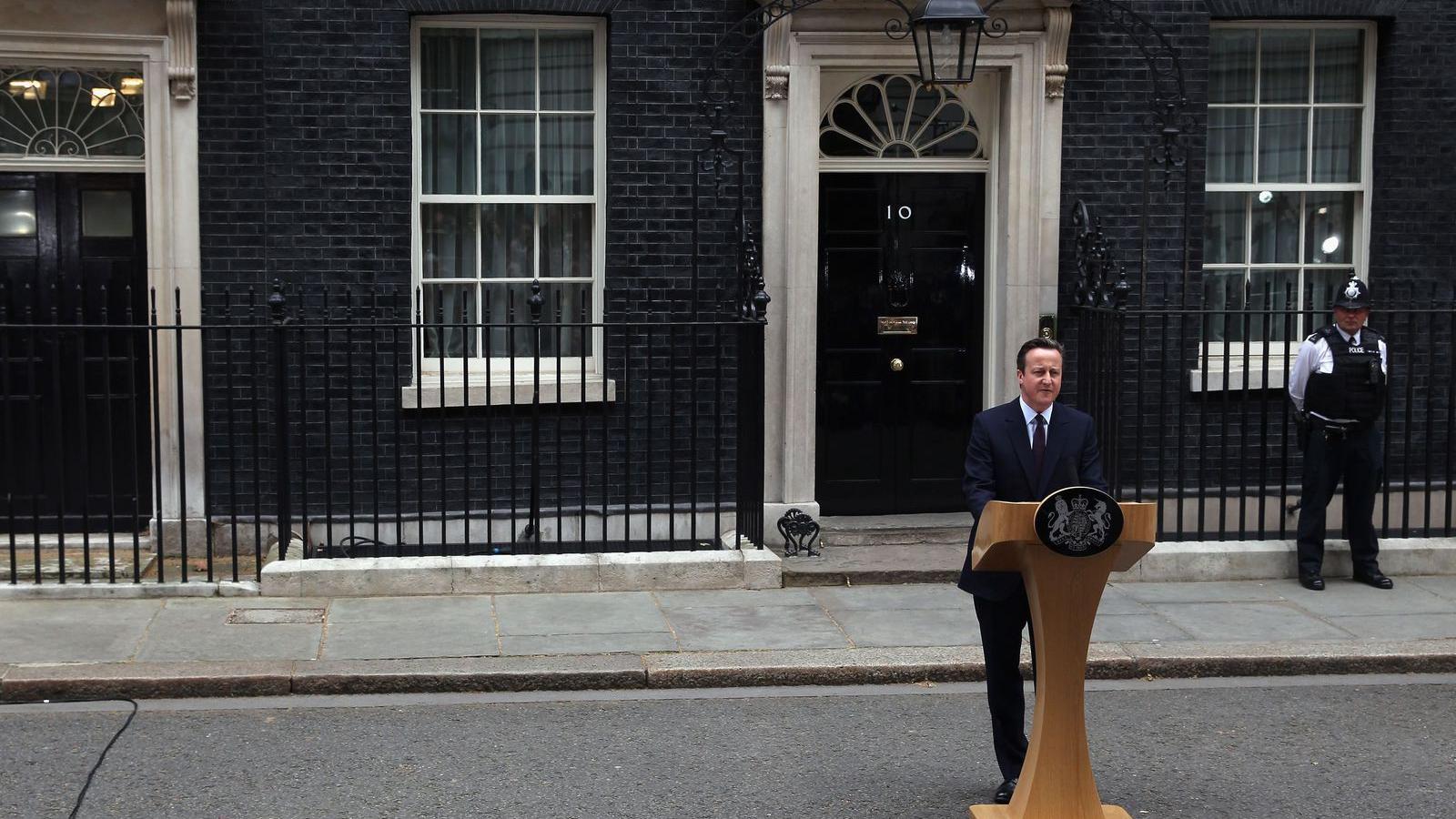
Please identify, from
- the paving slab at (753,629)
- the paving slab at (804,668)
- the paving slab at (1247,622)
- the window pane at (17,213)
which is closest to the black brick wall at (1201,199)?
the paving slab at (1247,622)

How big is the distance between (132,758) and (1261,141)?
840 cm

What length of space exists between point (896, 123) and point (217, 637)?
218 inches

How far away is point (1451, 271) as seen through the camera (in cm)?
1100

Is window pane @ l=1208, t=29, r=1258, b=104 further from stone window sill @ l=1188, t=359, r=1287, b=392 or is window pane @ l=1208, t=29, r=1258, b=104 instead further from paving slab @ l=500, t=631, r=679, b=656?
paving slab @ l=500, t=631, r=679, b=656

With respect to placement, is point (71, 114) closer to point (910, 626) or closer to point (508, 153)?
point (508, 153)

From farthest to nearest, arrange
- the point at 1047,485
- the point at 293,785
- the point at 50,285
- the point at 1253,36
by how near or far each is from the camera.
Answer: the point at 1253,36
the point at 50,285
the point at 293,785
the point at 1047,485

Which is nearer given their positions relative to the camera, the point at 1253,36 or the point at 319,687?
the point at 319,687

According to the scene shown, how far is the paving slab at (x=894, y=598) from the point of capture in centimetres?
892

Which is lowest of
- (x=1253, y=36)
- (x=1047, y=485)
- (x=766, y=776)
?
(x=766, y=776)

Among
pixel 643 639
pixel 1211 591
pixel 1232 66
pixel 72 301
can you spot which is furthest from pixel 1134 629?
pixel 72 301

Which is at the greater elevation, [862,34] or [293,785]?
[862,34]

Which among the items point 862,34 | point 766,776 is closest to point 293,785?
point 766,776

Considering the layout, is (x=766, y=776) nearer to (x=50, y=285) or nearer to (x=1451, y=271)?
(x=50, y=285)

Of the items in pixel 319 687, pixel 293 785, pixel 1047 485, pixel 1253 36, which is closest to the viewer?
pixel 1047 485
